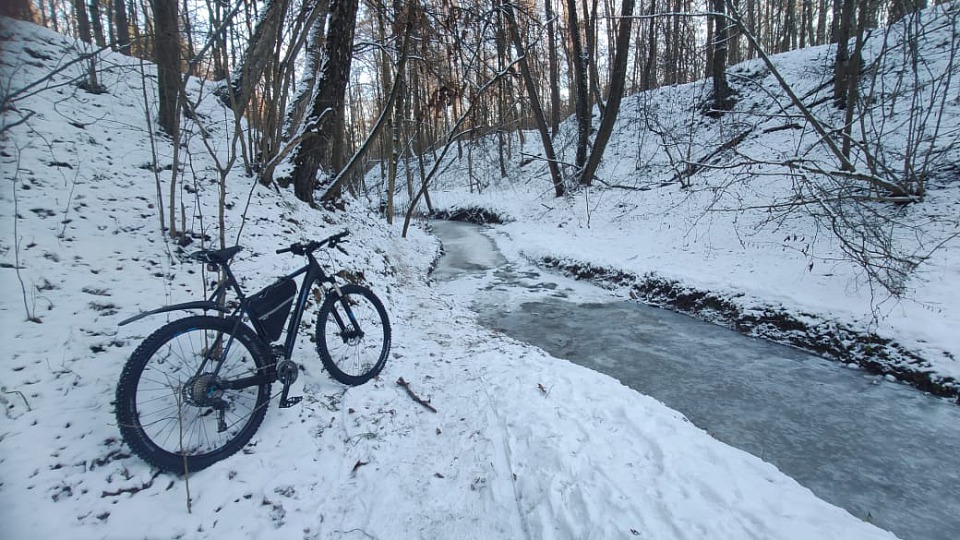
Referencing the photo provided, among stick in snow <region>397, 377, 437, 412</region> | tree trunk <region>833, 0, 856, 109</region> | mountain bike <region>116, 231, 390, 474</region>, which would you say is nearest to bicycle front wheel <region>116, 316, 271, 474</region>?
mountain bike <region>116, 231, 390, 474</region>

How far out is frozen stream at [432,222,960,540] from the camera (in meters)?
2.73

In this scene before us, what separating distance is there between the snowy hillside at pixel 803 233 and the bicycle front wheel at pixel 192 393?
5.61m

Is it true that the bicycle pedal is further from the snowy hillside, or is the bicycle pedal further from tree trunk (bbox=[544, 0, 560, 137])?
tree trunk (bbox=[544, 0, 560, 137])

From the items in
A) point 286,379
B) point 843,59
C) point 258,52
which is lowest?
point 286,379

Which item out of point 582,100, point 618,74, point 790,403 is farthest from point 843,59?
point 790,403

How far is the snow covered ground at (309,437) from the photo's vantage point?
204cm

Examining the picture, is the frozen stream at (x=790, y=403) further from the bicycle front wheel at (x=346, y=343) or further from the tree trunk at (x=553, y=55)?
the tree trunk at (x=553, y=55)

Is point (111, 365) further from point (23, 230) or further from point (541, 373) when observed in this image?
point (541, 373)

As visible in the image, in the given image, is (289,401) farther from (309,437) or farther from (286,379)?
(309,437)

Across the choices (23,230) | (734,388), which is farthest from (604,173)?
(23,230)

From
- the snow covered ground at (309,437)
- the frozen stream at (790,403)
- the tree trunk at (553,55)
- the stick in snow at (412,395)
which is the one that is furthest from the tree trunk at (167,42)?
the tree trunk at (553,55)

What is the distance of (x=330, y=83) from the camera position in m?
6.59

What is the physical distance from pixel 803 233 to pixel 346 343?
6.92 meters

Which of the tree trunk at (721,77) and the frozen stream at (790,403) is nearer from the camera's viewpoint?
the frozen stream at (790,403)
